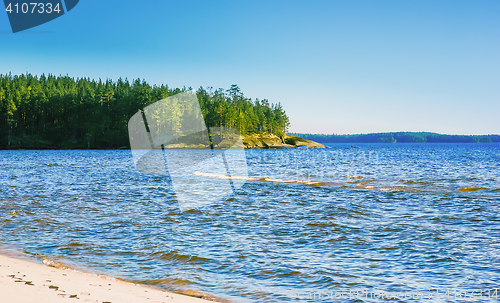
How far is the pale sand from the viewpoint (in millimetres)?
7332

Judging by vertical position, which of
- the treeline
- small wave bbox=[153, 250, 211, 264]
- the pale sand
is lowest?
small wave bbox=[153, 250, 211, 264]

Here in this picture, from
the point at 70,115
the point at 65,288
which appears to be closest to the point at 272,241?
the point at 65,288

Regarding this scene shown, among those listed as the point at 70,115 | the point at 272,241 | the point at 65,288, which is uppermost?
the point at 70,115

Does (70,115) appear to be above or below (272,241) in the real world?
above

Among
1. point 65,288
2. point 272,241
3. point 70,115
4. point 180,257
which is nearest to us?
point 65,288

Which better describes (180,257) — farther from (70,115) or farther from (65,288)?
(70,115)

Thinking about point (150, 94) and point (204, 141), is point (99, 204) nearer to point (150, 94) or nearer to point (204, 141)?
point (204, 141)

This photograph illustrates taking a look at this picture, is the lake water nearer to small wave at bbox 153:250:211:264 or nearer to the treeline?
small wave at bbox 153:250:211:264

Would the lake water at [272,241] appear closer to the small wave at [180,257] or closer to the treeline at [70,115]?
the small wave at [180,257]

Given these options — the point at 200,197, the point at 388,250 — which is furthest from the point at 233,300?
the point at 200,197

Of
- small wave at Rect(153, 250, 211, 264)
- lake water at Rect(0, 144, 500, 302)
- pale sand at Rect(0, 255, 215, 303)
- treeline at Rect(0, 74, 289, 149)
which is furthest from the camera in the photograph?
treeline at Rect(0, 74, 289, 149)

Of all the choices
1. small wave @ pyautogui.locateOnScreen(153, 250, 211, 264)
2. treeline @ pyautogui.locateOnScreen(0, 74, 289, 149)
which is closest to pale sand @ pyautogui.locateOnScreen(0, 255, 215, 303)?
small wave @ pyautogui.locateOnScreen(153, 250, 211, 264)

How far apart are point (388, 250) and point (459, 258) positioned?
203cm

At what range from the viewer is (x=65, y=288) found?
318 inches
